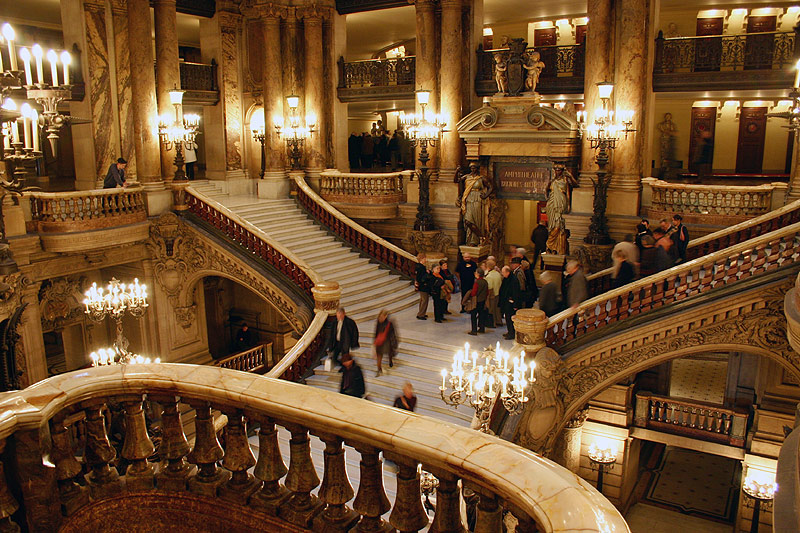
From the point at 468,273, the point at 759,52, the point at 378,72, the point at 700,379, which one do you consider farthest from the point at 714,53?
the point at 378,72

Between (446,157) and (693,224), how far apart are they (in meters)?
5.85

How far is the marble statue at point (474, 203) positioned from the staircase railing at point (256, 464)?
40.4ft

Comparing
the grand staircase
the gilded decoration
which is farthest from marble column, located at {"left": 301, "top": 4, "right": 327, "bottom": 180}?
the gilded decoration

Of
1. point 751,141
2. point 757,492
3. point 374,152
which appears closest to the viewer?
point 757,492

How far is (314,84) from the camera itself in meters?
18.0

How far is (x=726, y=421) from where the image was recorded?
13602 millimetres

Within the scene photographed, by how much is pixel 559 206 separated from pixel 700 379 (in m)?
5.70

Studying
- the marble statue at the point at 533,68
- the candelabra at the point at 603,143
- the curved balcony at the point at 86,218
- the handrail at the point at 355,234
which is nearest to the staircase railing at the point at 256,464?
the curved balcony at the point at 86,218

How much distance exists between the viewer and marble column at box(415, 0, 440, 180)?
1609 cm

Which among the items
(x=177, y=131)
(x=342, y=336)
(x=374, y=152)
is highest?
(x=177, y=131)

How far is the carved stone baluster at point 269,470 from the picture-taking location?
2912 millimetres

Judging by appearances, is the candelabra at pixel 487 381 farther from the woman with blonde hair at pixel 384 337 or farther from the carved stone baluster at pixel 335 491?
the carved stone baluster at pixel 335 491

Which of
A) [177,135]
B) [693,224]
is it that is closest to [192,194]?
[177,135]

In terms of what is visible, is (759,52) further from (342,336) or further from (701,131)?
(342,336)
